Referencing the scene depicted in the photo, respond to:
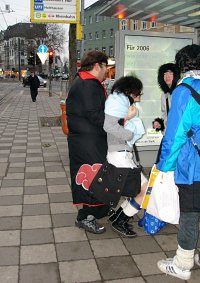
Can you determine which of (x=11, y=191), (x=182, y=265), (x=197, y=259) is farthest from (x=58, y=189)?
(x=182, y=265)

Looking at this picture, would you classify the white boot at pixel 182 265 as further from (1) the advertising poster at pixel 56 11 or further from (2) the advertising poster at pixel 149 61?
(1) the advertising poster at pixel 56 11

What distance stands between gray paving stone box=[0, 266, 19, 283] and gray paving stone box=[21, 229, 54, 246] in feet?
1.59

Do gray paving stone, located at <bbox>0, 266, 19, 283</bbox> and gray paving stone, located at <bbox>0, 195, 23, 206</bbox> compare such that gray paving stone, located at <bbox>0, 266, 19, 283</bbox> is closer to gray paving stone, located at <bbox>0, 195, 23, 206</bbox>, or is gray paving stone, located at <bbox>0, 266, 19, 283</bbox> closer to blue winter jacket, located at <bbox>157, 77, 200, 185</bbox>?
blue winter jacket, located at <bbox>157, 77, 200, 185</bbox>

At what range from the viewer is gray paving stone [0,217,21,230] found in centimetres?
412

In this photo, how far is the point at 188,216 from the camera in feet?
9.76

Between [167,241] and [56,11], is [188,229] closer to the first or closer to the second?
[167,241]

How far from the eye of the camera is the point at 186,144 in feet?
9.32

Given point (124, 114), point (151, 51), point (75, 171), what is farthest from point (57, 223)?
point (151, 51)

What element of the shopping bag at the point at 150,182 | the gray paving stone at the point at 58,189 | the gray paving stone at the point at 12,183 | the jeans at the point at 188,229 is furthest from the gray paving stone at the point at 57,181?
the jeans at the point at 188,229

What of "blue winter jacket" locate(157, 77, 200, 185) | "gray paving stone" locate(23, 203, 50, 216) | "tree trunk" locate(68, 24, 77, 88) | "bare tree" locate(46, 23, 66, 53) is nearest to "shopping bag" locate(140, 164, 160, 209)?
"blue winter jacket" locate(157, 77, 200, 185)

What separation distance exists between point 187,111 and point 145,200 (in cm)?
102

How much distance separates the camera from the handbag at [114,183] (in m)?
3.50

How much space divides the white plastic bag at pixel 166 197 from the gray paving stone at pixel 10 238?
155cm

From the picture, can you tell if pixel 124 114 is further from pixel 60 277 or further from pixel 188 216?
pixel 60 277
